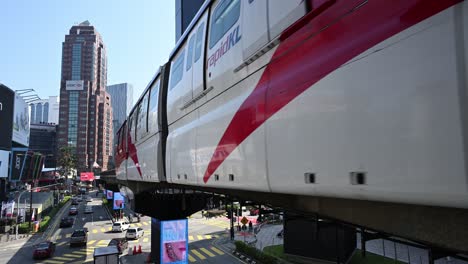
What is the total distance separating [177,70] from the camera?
889 centimetres

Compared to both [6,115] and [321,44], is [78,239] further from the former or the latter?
[321,44]

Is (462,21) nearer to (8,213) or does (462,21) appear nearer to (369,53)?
(369,53)

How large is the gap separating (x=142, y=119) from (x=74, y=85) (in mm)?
135087

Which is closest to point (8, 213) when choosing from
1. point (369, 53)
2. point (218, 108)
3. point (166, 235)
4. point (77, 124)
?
point (166, 235)

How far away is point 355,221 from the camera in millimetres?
3994

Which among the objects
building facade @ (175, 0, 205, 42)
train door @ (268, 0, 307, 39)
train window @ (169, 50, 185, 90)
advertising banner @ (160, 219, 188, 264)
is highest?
building facade @ (175, 0, 205, 42)

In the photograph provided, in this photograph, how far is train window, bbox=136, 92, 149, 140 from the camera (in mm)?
12422

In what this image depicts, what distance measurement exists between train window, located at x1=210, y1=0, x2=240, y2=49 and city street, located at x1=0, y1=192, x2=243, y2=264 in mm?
25937

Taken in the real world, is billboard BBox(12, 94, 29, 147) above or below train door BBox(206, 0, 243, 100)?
above

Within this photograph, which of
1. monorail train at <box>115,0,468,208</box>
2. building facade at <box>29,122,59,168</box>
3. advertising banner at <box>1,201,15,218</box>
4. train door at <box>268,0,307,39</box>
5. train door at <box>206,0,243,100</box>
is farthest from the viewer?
building facade at <box>29,122,59,168</box>

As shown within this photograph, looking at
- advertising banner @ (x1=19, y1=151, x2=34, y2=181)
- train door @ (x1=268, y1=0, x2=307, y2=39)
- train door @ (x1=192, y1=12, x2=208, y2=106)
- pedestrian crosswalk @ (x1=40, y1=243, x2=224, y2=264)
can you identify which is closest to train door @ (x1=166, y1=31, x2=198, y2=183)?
train door @ (x1=192, y1=12, x2=208, y2=106)

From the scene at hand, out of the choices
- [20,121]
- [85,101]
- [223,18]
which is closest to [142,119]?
[223,18]

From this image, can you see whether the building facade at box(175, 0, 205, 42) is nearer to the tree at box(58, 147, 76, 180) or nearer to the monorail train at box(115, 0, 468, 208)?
the monorail train at box(115, 0, 468, 208)

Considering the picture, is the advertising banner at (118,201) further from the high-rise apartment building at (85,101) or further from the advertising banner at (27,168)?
the high-rise apartment building at (85,101)
